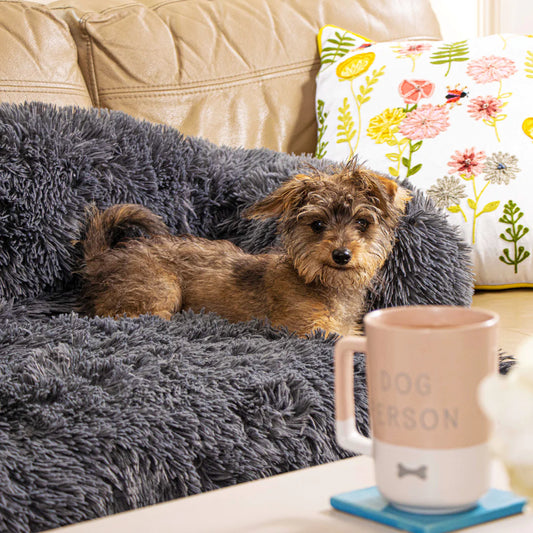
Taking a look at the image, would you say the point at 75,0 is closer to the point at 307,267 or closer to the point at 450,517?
the point at 307,267

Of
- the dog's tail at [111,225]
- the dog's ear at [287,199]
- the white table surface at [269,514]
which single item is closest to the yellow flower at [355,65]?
the dog's ear at [287,199]

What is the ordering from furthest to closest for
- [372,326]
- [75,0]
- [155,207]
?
[75,0], [155,207], [372,326]

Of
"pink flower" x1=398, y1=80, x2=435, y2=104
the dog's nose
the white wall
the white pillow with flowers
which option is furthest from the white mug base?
the white wall

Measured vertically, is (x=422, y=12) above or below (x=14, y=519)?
above

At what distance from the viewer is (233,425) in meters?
1.13

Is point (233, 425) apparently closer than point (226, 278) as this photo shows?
Yes

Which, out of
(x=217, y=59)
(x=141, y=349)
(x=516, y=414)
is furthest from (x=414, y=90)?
(x=516, y=414)

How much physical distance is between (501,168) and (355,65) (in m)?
0.65

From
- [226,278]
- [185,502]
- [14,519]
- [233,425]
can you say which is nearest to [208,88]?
[226,278]

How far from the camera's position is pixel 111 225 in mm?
1856

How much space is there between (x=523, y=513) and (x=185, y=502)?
0.27 metres

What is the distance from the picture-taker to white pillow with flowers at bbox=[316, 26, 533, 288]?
2.00 m

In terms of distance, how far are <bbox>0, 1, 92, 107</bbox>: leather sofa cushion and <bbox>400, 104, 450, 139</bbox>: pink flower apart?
3.28ft

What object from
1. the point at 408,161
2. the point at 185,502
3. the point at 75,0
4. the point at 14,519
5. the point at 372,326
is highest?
the point at 75,0
